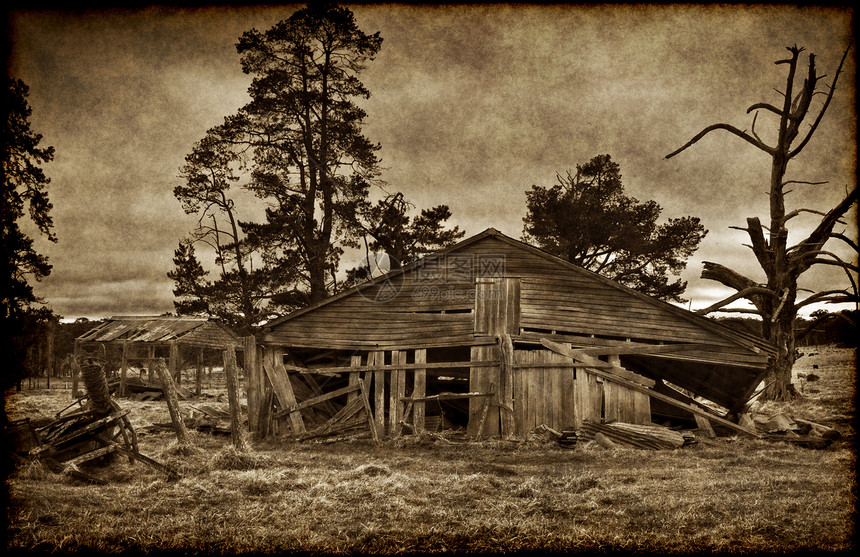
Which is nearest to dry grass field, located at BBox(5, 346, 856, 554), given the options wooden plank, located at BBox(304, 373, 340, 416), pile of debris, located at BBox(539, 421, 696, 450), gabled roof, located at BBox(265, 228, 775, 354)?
pile of debris, located at BBox(539, 421, 696, 450)

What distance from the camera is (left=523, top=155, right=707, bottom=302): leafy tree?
2930 cm

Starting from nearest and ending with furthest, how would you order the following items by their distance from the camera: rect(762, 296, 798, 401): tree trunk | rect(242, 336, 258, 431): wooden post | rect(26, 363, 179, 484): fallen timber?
rect(26, 363, 179, 484): fallen timber < rect(242, 336, 258, 431): wooden post < rect(762, 296, 798, 401): tree trunk

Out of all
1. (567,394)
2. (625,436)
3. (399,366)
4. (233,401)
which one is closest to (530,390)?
(567,394)

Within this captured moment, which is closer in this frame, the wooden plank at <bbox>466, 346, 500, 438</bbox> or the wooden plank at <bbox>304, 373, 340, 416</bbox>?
the wooden plank at <bbox>466, 346, 500, 438</bbox>

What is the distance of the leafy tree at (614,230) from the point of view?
29.3m

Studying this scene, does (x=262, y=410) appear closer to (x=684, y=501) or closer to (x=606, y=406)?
(x=606, y=406)

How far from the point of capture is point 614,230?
29.5m

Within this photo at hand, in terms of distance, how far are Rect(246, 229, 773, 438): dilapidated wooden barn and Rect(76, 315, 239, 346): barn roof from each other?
34.9 ft

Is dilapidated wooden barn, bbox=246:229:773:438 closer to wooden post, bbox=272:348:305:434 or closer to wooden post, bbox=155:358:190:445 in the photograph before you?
wooden post, bbox=272:348:305:434

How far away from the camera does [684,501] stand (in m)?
7.84

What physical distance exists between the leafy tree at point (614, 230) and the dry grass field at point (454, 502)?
1765cm

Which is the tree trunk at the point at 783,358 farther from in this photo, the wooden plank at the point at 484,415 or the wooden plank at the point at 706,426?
the wooden plank at the point at 484,415

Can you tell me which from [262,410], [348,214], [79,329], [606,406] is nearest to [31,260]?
[262,410]

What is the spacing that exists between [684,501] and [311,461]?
7.73 meters
